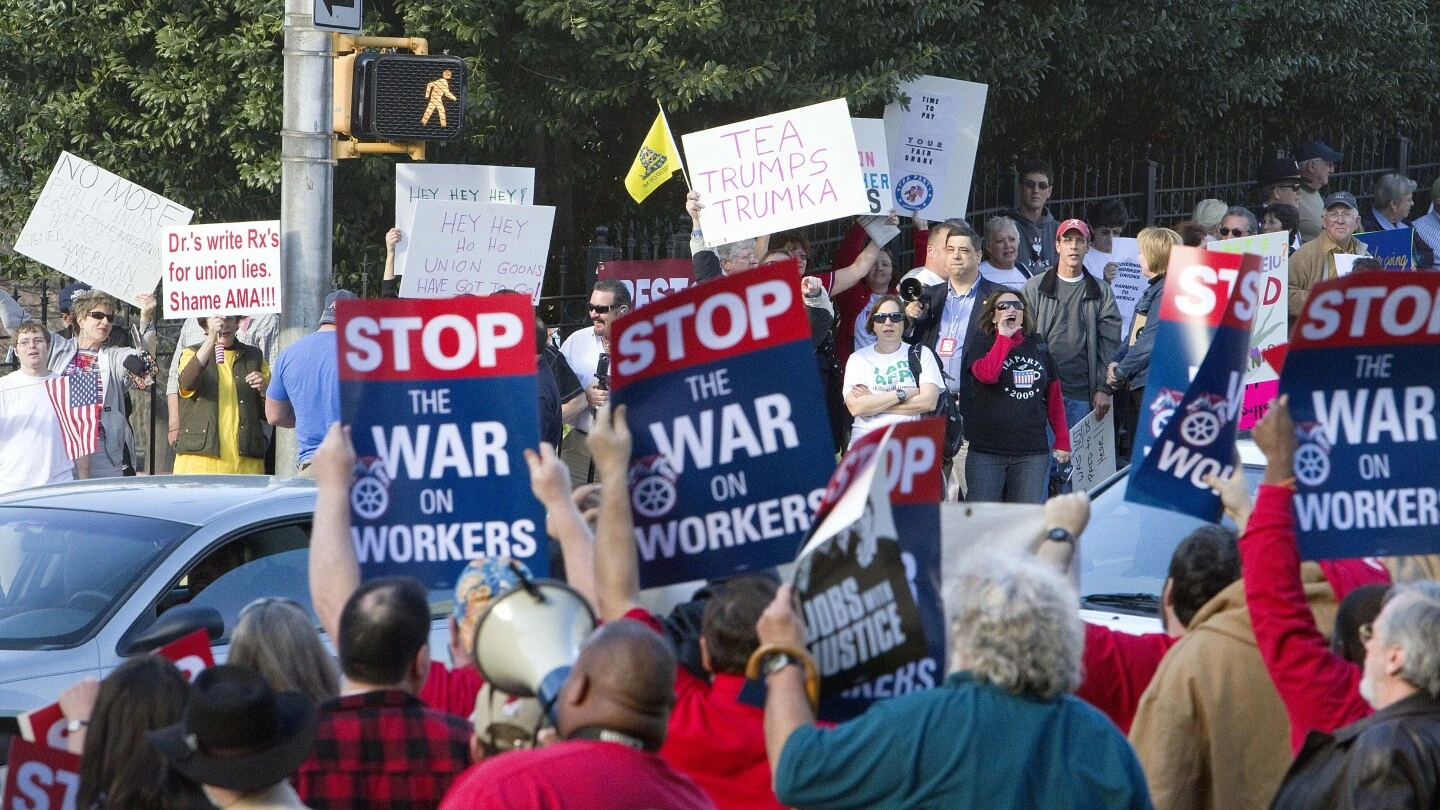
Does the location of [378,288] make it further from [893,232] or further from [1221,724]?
[1221,724]

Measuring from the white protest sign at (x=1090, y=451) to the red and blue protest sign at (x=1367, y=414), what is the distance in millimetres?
4892

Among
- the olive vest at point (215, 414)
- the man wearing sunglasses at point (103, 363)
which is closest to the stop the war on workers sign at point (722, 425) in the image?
the man wearing sunglasses at point (103, 363)

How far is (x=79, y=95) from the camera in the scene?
13.1 meters

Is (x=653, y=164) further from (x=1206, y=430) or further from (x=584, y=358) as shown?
(x=1206, y=430)

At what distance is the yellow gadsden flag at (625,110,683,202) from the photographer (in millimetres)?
11375

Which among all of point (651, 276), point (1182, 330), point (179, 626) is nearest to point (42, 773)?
point (179, 626)

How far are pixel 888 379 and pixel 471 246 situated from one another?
2.48 m

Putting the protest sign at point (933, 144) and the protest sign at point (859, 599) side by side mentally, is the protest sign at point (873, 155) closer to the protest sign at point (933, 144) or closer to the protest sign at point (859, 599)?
the protest sign at point (933, 144)

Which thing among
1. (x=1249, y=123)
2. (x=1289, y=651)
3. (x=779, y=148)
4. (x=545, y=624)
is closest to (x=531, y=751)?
(x=545, y=624)

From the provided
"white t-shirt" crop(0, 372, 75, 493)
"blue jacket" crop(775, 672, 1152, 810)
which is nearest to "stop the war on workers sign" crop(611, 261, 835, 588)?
"blue jacket" crop(775, 672, 1152, 810)

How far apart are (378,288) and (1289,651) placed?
33.6 ft

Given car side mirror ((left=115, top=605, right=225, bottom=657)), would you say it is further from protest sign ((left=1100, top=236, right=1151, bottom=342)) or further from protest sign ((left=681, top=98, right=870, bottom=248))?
protest sign ((left=1100, top=236, right=1151, bottom=342))

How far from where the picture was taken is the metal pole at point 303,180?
974cm

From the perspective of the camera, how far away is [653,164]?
37.5 feet
